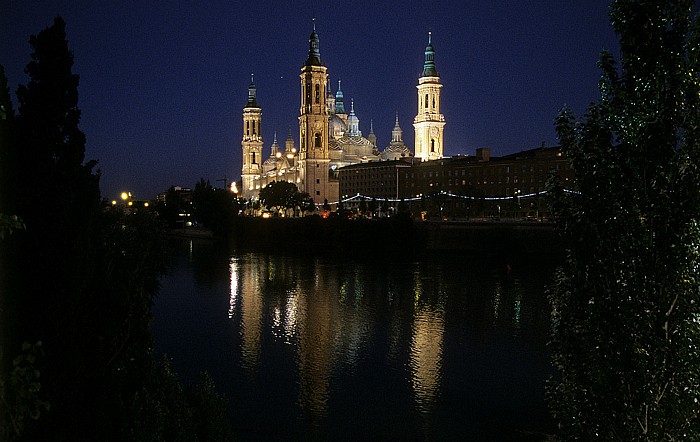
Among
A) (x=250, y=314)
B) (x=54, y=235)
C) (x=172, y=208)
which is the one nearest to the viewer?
(x=54, y=235)

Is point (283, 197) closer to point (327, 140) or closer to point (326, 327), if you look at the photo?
point (327, 140)

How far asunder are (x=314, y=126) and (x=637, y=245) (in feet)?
415

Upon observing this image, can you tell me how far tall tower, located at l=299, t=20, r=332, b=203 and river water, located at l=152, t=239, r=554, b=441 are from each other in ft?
277

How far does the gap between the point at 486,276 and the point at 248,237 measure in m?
46.6

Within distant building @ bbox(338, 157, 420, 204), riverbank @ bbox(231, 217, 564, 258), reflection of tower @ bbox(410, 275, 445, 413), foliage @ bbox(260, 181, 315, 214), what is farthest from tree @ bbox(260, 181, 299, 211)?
reflection of tower @ bbox(410, 275, 445, 413)

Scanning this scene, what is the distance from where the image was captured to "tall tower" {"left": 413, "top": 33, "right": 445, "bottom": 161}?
137000 millimetres

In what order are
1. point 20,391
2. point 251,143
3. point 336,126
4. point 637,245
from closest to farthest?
point 20,391
point 637,245
point 336,126
point 251,143

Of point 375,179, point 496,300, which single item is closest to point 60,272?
point 496,300

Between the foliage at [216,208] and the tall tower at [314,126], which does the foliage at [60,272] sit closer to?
the foliage at [216,208]

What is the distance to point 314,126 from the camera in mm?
132125

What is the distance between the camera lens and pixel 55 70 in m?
10.2

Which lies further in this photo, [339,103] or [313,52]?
[339,103]

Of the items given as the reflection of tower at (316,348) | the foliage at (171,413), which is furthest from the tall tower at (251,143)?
the foliage at (171,413)

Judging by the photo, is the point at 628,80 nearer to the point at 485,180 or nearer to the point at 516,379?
the point at 516,379
